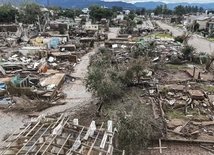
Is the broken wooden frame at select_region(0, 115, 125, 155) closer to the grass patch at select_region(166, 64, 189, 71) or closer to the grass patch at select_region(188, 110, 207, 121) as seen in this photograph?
the grass patch at select_region(188, 110, 207, 121)

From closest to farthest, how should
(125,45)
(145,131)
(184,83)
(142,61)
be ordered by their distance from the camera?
(145,131) → (142,61) → (184,83) → (125,45)

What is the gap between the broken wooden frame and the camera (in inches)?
203

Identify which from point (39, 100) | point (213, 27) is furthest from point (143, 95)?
point (213, 27)

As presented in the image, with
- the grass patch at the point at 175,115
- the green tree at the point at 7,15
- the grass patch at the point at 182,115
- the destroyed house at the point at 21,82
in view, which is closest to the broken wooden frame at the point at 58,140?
the grass patch at the point at 175,115

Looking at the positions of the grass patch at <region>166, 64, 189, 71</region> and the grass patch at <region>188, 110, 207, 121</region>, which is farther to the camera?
the grass patch at <region>166, 64, 189, 71</region>

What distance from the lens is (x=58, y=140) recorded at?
5.93 m

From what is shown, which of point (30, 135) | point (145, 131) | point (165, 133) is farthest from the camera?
point (165, 133)

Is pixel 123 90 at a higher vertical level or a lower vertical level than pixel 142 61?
lower

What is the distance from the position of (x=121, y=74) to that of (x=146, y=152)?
5923 millimetres

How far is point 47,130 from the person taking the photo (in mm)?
6086

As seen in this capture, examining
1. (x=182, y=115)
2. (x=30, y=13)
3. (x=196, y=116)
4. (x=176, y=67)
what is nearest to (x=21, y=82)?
(x=182, y=115)

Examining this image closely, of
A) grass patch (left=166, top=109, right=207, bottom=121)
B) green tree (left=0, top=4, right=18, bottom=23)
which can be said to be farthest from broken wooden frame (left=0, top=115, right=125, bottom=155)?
green tree (left=0, top=4, right=18, bottom=23)

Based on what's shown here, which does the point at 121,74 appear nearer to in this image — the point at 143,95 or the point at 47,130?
the point at 143,95

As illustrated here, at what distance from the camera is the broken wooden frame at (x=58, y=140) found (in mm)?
5145
